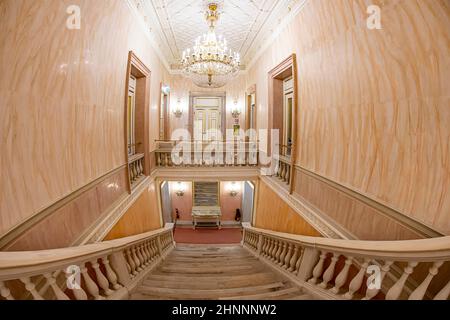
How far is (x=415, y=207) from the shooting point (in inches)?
78.7

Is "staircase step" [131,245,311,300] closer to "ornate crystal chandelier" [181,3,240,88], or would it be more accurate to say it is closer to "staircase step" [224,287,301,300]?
"staircase step" [224,287,301,300]

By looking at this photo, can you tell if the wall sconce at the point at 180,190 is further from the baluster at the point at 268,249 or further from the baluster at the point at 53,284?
the baluster at the point at 53,284

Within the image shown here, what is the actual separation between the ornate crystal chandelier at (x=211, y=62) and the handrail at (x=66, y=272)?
3.52 metres

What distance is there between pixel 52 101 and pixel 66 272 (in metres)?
1.44

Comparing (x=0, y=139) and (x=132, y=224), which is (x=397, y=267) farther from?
(x=132, y=224)

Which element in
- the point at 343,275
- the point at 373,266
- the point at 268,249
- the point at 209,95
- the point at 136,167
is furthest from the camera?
the point at 209,95

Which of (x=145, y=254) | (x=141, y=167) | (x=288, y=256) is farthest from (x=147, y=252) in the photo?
(x=141, y=167)

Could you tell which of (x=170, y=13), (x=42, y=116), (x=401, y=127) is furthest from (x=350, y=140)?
(x=170, y=13)

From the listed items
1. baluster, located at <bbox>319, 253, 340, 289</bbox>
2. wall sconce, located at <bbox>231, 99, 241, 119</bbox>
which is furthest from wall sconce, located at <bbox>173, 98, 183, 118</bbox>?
baluster, located at <bbox>319, 253, 340, 289</bbox>

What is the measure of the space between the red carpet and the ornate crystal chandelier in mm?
5670

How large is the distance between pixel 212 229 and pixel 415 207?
856cm

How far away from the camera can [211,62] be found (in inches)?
197

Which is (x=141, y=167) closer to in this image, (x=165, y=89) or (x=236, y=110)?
(x=165, y=89)
